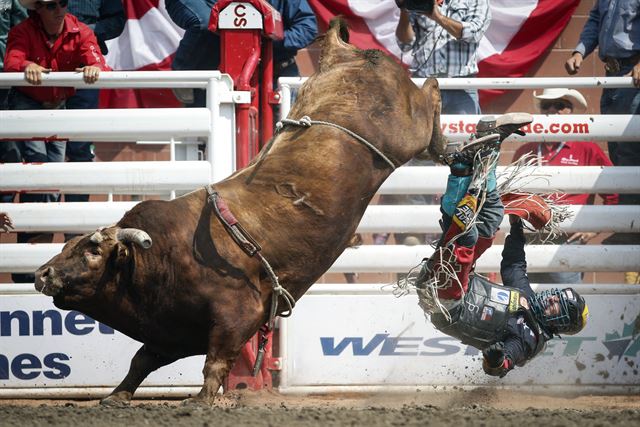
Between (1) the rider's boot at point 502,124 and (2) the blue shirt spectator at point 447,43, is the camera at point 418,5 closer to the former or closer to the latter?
(2) the blue shirt spectator at point 447,43

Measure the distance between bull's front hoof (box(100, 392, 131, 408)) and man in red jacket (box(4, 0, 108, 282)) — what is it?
2048 mm

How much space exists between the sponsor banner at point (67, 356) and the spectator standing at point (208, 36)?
70.5 inches

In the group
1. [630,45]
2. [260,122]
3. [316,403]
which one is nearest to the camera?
[316,403]

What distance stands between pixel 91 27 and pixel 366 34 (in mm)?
2300

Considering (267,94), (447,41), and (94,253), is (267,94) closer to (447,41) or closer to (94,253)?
(447,41)

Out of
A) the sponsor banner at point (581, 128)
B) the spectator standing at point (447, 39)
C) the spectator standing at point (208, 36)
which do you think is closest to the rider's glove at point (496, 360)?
the sponsor banner at point (581, 128)

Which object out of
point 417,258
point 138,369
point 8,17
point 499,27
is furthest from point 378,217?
point 499,27

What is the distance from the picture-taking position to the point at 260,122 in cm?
657

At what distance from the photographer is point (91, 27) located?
7559 millimetres

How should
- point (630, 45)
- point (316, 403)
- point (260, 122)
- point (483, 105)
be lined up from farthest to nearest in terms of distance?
point (483, 105) → point (630, 45) → point (260, 122) → point (316, 403)

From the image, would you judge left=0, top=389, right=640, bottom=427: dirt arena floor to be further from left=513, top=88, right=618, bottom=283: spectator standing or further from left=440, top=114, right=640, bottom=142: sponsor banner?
left=513, top=88, right=618, bottom=283: spectator standing

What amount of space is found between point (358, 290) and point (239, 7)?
6.03 ft

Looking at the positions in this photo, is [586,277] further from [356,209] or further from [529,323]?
[356,209]

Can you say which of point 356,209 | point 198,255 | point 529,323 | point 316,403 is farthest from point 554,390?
point 198,255
